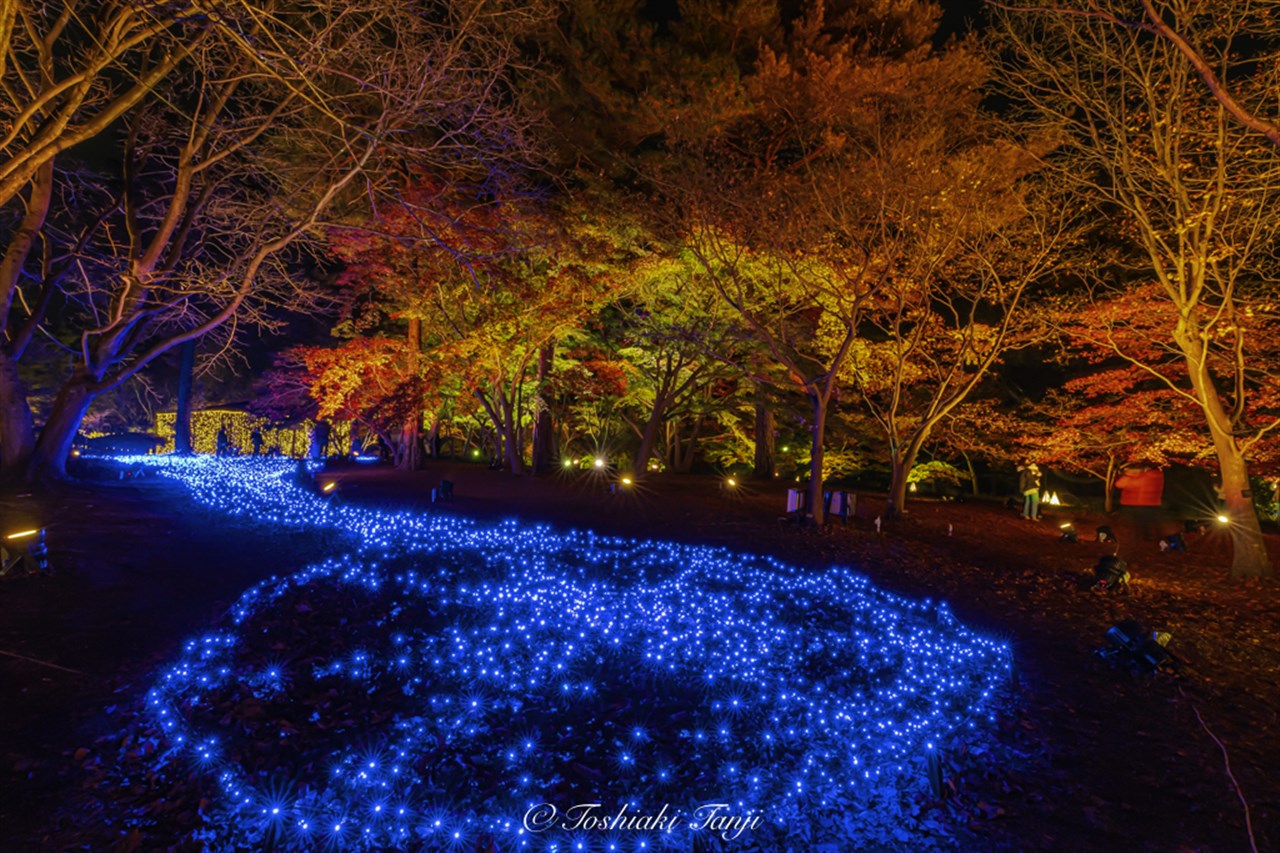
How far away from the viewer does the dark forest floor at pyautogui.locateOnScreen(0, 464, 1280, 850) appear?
3336 millimetres

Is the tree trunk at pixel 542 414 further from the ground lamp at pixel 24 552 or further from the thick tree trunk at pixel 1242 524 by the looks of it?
the thick tree trunk at pixel 1242 524

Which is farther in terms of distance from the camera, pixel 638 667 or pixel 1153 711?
pixel 638 667

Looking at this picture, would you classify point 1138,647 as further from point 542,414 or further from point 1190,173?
point 542,414

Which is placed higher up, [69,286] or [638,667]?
[69,286]

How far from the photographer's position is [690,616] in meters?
6.74

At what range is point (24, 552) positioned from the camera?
20.1 ft

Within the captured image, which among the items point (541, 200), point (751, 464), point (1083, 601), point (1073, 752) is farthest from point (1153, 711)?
point (751, 464)

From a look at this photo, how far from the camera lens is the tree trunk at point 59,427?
11727 mm

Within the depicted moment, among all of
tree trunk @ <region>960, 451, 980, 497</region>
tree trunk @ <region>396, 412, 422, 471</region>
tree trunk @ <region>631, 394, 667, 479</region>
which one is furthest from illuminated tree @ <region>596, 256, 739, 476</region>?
tree trunk @ <region>960, 451, 980, 497</region>

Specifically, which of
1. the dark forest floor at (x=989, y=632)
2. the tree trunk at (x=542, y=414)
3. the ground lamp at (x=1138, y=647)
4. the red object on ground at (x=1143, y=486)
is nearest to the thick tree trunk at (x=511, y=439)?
the tree trunk at (x=542, y=414)

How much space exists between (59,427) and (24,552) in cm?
778

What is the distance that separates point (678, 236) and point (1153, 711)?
11690mm

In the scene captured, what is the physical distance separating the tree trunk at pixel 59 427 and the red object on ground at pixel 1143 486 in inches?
940

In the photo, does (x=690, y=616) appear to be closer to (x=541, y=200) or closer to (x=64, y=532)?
A: (x=64, y=532)
